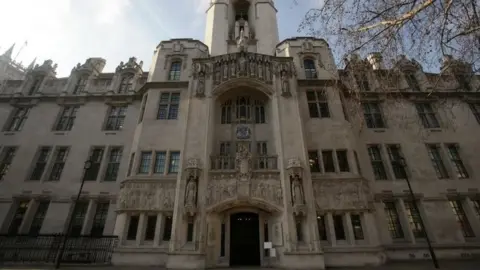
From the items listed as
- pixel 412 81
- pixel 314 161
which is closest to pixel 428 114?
pixel 412 81

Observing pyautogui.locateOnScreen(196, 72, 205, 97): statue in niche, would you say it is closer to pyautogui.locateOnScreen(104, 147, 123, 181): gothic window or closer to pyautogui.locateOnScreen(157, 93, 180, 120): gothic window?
pyautogui.locateOnScreen(157, 93, 180, 120): gothic window

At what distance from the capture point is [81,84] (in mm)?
22172

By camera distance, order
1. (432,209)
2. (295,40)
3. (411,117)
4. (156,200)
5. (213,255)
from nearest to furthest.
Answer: (213,255)
(156,200)
(432,209)
(411,117)
(295,40)

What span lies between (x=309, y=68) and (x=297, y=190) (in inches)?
457

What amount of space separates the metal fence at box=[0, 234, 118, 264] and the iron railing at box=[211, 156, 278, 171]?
23.9ft

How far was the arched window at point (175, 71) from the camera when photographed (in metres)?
19.8

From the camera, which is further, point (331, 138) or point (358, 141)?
point (358, 141)

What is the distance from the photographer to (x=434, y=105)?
66.5 ft

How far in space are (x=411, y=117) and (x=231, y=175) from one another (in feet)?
53.6

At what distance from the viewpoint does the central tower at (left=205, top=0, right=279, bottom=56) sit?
23.4m

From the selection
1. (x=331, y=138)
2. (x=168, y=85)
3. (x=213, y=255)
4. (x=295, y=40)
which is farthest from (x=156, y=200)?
(x=295, y=40)

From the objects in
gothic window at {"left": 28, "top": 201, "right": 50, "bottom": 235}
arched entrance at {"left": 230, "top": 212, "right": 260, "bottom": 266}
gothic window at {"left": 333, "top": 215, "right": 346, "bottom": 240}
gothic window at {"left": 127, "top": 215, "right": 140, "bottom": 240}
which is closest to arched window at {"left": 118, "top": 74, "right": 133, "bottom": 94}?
gothic window at {"left": 28, "top": 201, "right": 50, "bottom": 235}

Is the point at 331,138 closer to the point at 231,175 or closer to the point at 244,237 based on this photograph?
the point at 231,175

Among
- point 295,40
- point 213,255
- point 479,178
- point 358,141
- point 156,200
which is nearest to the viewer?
point 213,255
